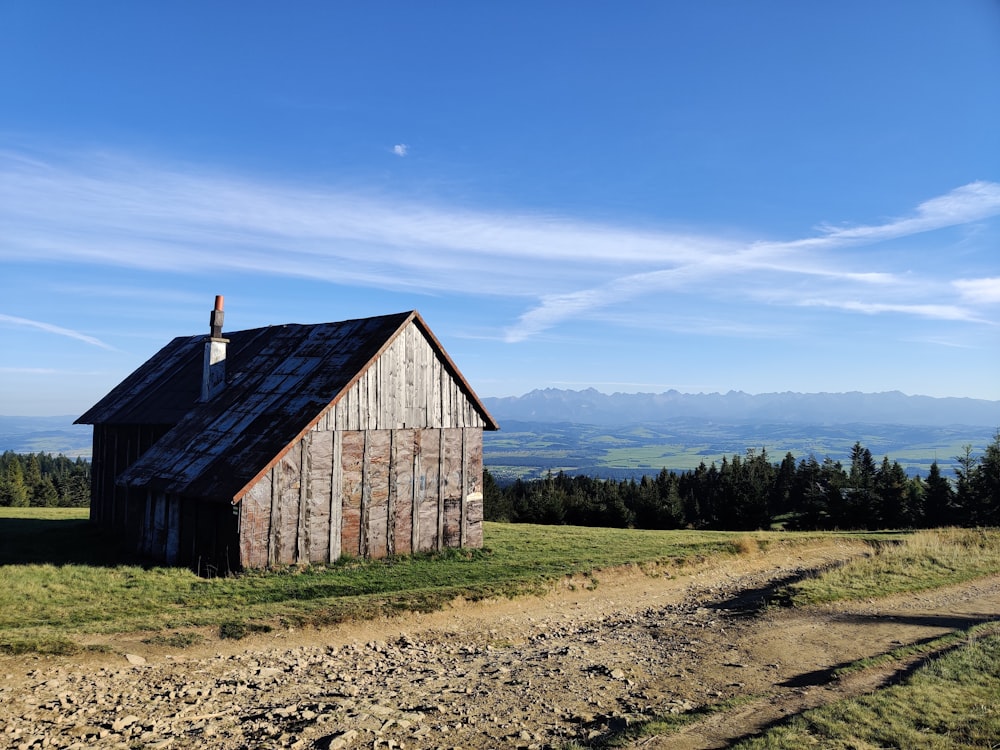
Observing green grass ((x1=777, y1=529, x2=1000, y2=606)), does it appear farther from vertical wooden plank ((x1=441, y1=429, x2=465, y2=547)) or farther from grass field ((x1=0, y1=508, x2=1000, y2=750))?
vertical wooden plank ((x1=441, y1=429, x2=465, y2=547))

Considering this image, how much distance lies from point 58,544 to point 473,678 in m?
20.6

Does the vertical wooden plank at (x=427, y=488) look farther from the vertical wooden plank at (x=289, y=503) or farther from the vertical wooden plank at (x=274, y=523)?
the vertical wooden plank at (x=274, y=523)

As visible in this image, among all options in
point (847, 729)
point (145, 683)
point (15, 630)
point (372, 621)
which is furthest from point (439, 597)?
point (847, 729)

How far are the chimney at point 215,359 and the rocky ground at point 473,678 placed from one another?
14675mm

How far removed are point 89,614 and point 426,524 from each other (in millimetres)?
10631

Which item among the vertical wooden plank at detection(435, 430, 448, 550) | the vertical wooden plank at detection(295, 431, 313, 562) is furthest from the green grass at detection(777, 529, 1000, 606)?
the vertical wooden plank at detection(295, 431, 313, 562)

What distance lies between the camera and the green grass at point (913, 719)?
27.5ft

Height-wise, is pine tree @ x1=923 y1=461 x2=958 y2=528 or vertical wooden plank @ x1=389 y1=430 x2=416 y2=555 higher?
vertical wooden plank @ x1=389 y1=430 x2=416 y2=555

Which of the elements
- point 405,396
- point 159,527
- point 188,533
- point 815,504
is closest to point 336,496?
point 405,396

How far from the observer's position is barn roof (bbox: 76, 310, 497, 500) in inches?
793

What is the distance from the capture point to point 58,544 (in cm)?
2422

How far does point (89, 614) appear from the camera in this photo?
14.5m

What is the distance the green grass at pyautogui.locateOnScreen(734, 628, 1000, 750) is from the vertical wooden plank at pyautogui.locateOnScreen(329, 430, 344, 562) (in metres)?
14.7

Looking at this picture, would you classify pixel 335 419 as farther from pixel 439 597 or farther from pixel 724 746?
pixel 724 746
